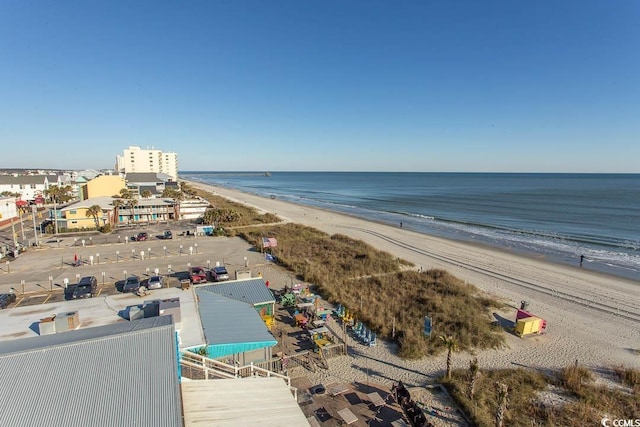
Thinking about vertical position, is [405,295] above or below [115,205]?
below

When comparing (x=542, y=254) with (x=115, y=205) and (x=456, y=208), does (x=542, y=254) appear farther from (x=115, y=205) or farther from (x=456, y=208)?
(x=115, y=205)

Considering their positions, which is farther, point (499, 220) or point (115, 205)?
point (499, 220)

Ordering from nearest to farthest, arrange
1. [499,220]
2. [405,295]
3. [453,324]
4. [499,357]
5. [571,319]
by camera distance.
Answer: [499,357] → [453,324] → [571,319] → [405,295] → [499,220]

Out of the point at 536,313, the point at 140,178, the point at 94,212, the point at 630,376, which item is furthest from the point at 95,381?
the point at 140,178

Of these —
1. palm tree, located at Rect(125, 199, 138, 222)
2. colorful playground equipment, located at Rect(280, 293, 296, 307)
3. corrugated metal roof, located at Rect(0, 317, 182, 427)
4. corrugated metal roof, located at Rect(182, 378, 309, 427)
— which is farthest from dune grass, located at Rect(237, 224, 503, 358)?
palm tree, located at Rect(125, 199, 138, 222)

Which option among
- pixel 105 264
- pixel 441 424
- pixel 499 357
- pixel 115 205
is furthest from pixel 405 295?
pixel 115 205

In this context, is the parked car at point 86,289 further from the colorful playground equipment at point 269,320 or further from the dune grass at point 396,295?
the dune grass at point 396,295

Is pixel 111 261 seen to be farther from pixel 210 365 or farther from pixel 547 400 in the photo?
pixel 547 400
